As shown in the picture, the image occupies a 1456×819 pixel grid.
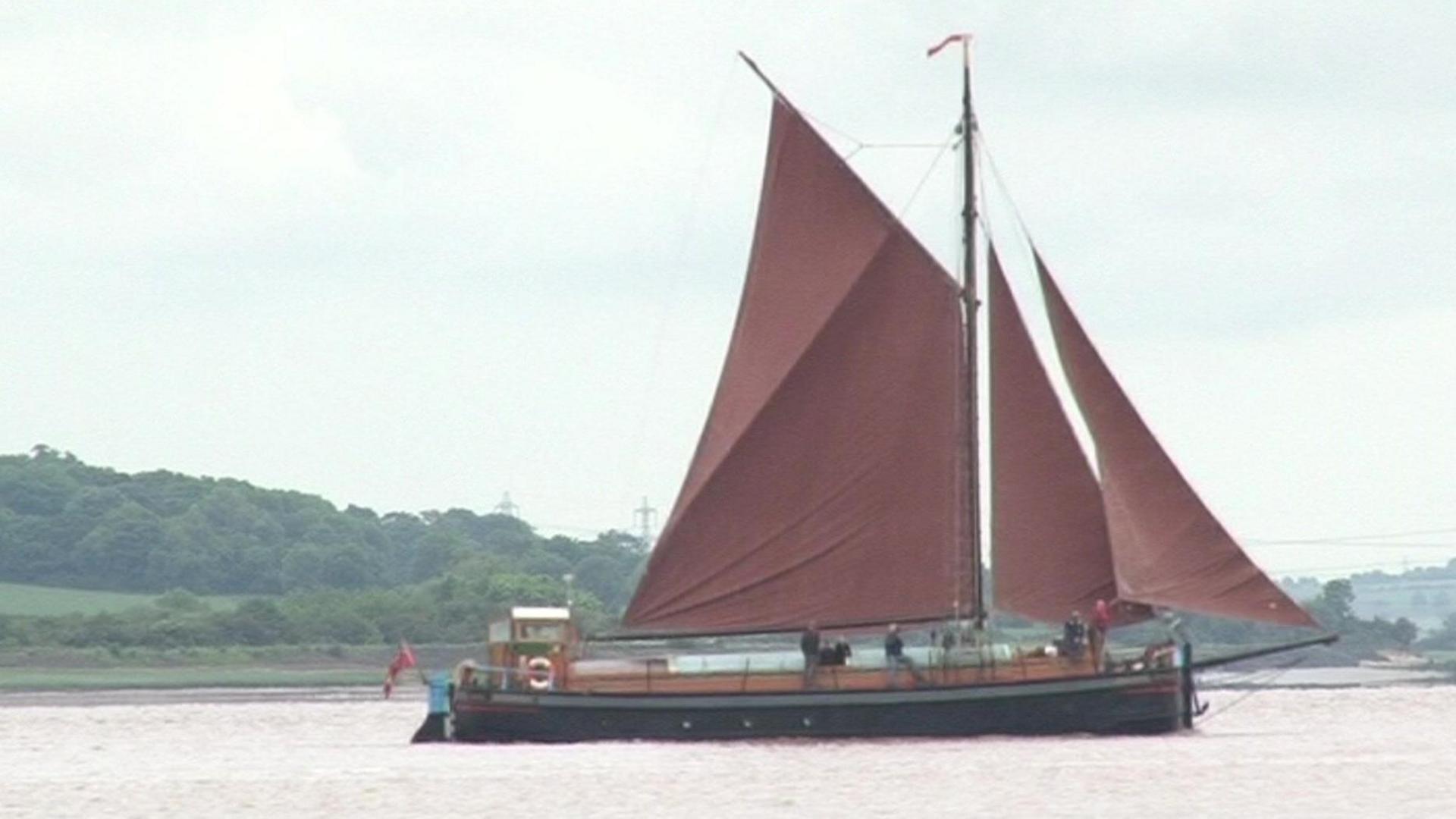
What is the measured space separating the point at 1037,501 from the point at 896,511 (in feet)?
10.2

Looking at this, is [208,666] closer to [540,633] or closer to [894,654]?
[540,633]

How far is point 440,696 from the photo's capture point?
9556cm

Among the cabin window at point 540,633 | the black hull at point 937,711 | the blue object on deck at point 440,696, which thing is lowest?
the black hull at point 937,711

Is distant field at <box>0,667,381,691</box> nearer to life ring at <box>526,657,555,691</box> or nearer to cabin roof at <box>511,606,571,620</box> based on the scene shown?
cabin roof at <box>511,606,571,620</box>

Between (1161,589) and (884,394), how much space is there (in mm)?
7363

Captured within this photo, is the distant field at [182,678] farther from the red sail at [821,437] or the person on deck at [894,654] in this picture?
the person on deck at [894,654]

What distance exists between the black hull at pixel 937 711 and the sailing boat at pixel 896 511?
0.17ft

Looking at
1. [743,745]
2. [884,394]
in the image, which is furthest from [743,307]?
[743,745]

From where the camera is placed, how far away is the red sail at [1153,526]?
87.2 metres

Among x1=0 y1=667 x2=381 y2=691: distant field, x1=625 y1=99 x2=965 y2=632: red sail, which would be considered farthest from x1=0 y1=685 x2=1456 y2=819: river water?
x1=0 y1=667 x2=381 y2=691: distant field

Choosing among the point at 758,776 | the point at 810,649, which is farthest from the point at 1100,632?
the point at 758,776

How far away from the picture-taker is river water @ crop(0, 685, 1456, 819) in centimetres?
6938

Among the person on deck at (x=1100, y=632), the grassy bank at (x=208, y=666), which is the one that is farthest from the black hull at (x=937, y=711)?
the grassy bank at (x=208, y=666)

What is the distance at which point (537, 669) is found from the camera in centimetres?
9306
